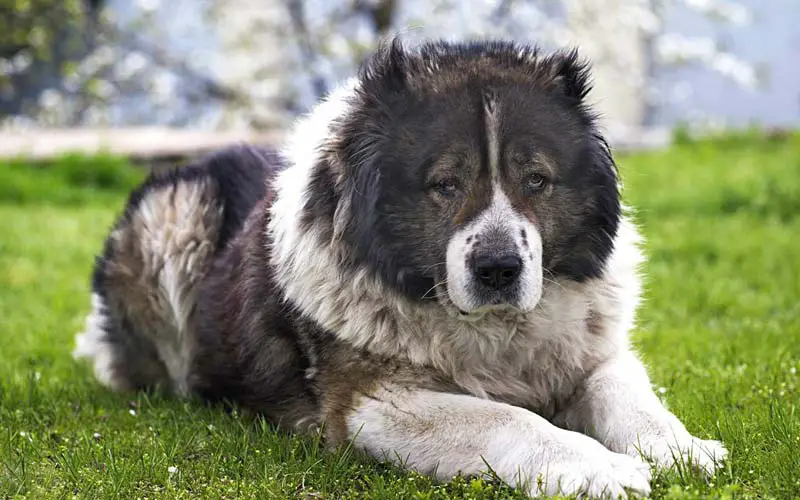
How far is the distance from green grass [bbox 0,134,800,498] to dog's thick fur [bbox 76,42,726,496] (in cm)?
19

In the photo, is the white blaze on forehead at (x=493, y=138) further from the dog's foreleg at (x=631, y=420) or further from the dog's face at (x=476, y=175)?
the dog's foreleg at (x=631, y=420)

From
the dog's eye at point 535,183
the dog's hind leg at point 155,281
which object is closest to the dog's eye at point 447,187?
the dog's eye at point 535,183

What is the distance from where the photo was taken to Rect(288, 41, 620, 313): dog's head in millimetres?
3594

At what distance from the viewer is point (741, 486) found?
326 cm

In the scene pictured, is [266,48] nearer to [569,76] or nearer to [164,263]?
[164,263]

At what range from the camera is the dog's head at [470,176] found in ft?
11.8

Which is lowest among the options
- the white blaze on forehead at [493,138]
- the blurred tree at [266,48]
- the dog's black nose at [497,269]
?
the blurred tree at [266,48]

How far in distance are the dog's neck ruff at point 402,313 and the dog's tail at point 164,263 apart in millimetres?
961

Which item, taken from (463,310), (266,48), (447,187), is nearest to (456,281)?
(463,310)

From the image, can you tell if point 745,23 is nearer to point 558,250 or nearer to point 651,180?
point 651,180

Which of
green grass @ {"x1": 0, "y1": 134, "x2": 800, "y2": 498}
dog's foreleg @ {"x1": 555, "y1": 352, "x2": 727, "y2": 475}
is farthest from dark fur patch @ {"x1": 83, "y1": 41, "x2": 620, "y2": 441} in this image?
dog's foreleg @ {"x1": 555, "y1": 352, "x2": 727, "y2": 475}

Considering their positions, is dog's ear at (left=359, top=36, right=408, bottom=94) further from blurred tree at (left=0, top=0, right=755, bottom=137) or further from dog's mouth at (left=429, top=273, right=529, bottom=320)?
blurred tree at (left=0, top=0, right=755, bottom=137)

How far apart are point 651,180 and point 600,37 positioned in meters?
1.84

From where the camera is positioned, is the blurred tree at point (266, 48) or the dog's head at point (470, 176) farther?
the blurred tree at point (266, 48)
